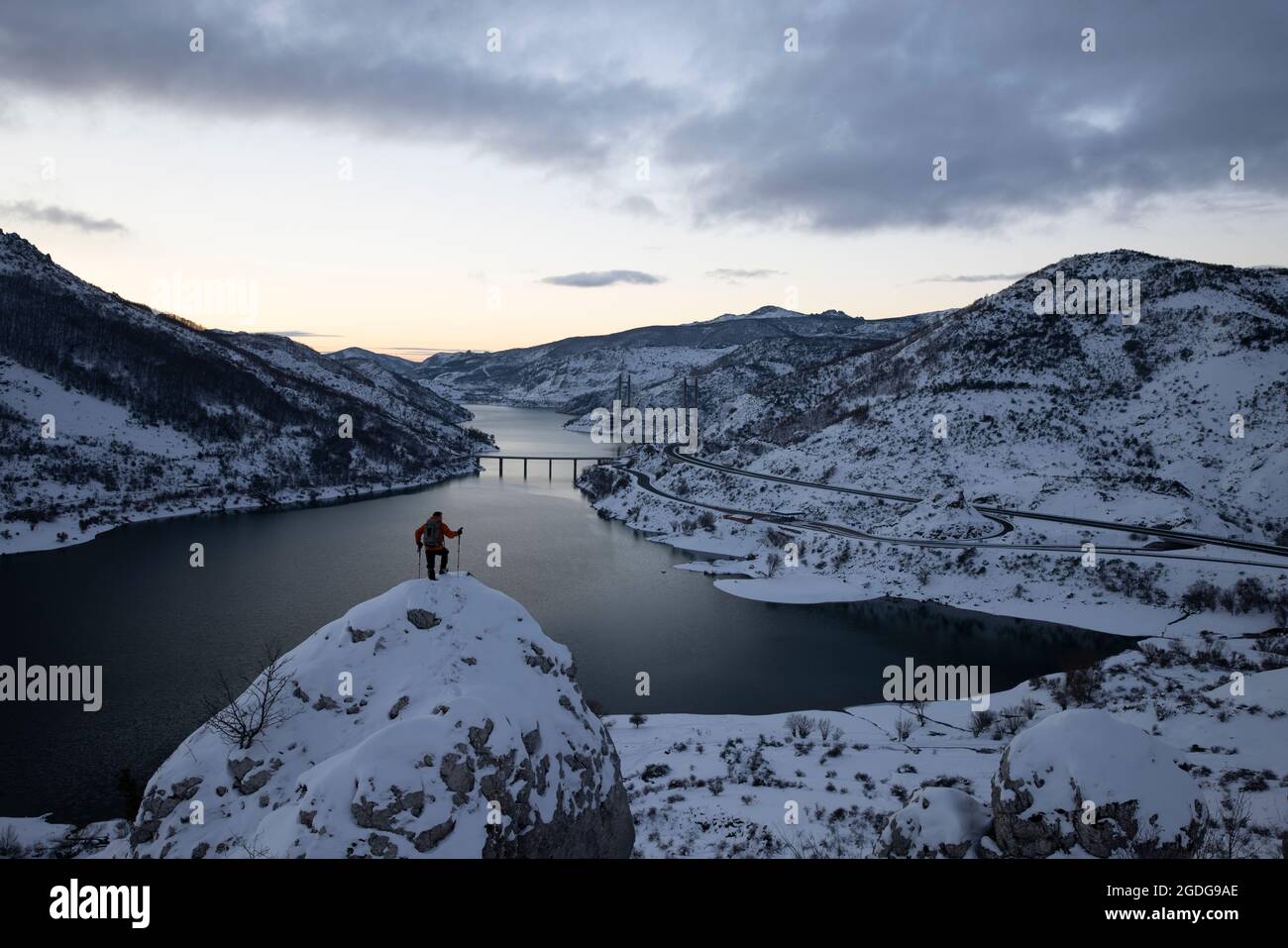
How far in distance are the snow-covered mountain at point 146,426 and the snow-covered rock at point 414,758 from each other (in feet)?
258

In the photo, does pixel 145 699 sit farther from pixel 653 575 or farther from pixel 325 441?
pixel 325 441

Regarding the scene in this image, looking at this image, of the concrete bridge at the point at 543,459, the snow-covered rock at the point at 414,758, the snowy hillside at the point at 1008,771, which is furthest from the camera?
the concrete bridge at the point at 543,459

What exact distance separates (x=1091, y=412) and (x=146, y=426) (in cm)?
14677

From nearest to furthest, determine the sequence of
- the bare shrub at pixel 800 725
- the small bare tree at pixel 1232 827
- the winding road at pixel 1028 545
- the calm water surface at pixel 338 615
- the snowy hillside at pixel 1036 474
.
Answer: the small bare tree at pixel 1232 827 → the bare shrub at pixel 800 725 → the calm water surface at pixel 338 615 → the snowy hillside at pixel 1036 474 → the winding road at pixel 1028 545

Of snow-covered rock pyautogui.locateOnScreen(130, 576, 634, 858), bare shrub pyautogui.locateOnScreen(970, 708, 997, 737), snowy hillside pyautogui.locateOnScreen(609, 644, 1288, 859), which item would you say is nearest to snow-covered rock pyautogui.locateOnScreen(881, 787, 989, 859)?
snowy hillside pyautogui.locateOnScreen(609, 644, 1288, 859)

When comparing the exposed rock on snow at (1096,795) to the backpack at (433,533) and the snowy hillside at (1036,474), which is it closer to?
the backpack at (433,533)

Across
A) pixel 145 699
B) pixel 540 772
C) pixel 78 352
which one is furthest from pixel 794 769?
pixel 78 352

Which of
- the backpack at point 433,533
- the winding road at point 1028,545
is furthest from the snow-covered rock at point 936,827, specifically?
the winding road at point 1028,545

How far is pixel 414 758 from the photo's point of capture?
11906mm

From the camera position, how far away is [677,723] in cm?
3381

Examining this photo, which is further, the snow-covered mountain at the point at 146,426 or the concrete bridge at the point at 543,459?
the concrete bridge at the point at 543,459

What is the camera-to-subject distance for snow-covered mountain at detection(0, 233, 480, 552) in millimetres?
92438

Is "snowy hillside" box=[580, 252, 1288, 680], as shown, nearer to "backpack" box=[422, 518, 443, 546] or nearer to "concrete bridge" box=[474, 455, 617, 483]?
"concrete bridge" box=[474, 455, 617, 483]

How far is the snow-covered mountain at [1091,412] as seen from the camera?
70938 mm
